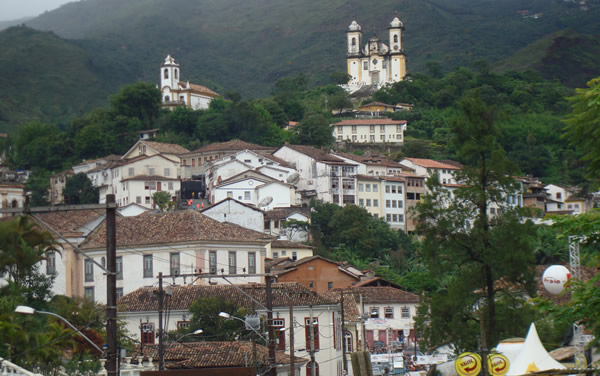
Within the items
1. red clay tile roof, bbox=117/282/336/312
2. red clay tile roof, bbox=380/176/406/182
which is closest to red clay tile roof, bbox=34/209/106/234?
red clay tile roof, bbox=117/282/336/312

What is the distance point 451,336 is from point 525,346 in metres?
7.47

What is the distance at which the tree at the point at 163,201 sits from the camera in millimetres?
105125

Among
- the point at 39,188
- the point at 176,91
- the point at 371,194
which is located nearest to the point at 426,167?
the point at 371,194

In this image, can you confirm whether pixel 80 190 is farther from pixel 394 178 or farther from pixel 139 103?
pixel 394 178

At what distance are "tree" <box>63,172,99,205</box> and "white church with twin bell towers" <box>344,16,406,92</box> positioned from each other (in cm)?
7325

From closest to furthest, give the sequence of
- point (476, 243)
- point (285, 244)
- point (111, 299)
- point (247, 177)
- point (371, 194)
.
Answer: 1. point (111, 299)
2. point (476, 243)
3. point (285, 244)
4. point (247, 177)
5. point (371, 194)

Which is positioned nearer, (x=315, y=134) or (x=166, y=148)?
(x=166, y=148)

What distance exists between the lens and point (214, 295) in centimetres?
5472

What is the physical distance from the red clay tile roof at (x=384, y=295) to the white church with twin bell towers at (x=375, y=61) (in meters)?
107

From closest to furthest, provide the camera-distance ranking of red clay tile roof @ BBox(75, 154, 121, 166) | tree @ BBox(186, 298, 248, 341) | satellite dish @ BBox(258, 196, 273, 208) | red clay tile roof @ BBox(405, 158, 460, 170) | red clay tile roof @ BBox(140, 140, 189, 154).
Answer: tree @ BBox(186, 298, 248, 341), satellite dish @ BBox(258, 196, 273, 208), red clay tile roof @ BBox(140, 140, 189, 154), red clay tile roof @ BBox(75, 154, 121, 166), red clay tile roof @ BBox(405, 158, 460, 170)

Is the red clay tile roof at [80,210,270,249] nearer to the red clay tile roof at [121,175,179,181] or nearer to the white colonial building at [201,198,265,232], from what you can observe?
the white colonial building at [201,198,265,232]

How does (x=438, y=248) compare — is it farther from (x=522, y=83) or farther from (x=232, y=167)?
(x=522, y=83)

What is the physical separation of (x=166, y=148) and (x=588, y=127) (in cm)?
10437

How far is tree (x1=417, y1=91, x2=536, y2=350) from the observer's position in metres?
32.4
